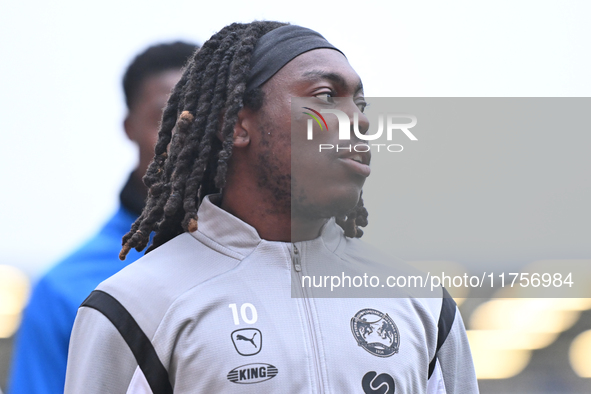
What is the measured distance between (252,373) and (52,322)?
124 cm

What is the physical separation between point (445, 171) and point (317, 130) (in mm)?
1027

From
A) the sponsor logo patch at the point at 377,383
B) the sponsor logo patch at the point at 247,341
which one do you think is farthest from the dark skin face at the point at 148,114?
the sponsor logo patch at the point at 377,383

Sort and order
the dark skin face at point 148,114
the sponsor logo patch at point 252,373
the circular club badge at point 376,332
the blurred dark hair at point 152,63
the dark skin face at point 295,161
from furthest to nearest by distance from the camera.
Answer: the blurred dark hair at point 152,63 < the dark skin face at point 148,114 < the dark skin face at point 295,161 < the circular club badge at point 376,332 < the sponsor logo patch at point 252,373

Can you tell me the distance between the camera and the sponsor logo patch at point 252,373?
1.82m

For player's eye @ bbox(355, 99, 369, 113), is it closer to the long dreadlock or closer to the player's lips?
the player's lips

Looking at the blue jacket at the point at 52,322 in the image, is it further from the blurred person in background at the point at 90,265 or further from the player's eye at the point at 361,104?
the player's eye at the point at 361,104

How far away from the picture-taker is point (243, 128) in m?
2.23

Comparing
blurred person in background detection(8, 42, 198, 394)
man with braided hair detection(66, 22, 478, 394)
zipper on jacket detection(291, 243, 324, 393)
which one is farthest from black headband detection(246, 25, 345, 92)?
blurred person in background detection(8, 42, 198, 394)

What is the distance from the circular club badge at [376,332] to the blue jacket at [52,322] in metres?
1.29

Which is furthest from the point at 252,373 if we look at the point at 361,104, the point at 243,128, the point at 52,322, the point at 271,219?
the point at 52,322

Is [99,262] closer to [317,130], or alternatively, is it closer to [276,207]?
[276,207]

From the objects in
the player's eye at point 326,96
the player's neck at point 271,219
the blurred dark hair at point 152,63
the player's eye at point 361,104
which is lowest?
the player's neck at point 271,219

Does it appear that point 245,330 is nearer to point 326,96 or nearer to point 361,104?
point 326,96

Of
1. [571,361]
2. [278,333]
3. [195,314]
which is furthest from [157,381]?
[571,361]
